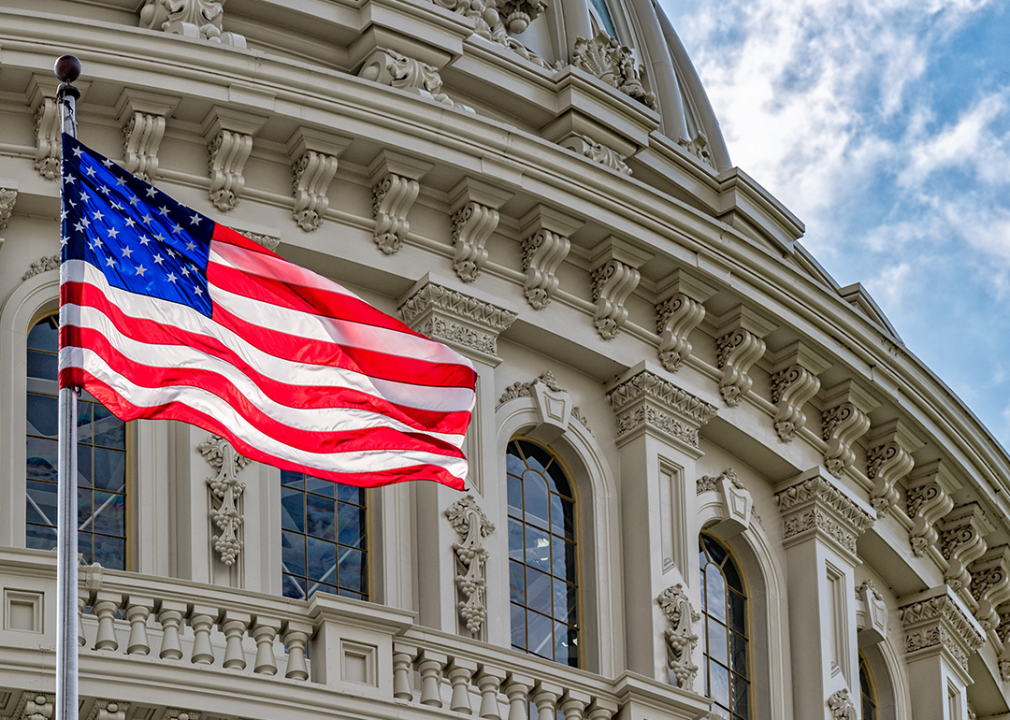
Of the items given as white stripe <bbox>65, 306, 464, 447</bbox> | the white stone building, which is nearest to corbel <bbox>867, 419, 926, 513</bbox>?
the white stone building

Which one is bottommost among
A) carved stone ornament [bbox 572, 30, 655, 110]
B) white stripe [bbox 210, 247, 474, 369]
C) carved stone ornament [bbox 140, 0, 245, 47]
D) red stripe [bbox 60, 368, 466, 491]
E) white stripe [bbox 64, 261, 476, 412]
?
red stripe [bbox 60, 368, 466, 491]

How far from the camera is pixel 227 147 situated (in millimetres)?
27016

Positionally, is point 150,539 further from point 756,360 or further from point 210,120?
point 756,360

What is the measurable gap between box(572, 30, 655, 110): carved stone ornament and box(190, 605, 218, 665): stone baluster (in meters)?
14.1

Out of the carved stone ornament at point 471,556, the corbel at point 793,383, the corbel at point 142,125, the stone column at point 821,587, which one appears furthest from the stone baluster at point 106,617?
the corbel at point 793,383

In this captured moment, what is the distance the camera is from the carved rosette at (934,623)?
111 ft

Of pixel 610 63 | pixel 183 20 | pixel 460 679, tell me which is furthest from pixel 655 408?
pixel 610 63

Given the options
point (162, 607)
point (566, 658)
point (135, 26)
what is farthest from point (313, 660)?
point (135, 26)

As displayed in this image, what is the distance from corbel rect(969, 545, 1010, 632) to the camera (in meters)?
35.4

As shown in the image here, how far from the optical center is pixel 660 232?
29.9 m

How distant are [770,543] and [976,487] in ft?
13.3

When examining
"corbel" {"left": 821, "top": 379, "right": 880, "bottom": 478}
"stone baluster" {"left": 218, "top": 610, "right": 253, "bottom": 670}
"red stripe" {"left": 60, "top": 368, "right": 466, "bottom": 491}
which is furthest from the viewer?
"corbel" {"left": 821, "top": 379, "right": 880, "bottom": 478}

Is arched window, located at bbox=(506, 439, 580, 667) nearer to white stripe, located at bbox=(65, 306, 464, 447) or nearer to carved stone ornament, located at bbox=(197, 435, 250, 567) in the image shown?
carved stone ornament, located at bbox=(197, 435, 250, 567)

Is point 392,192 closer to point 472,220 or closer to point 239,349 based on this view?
point 472,220
